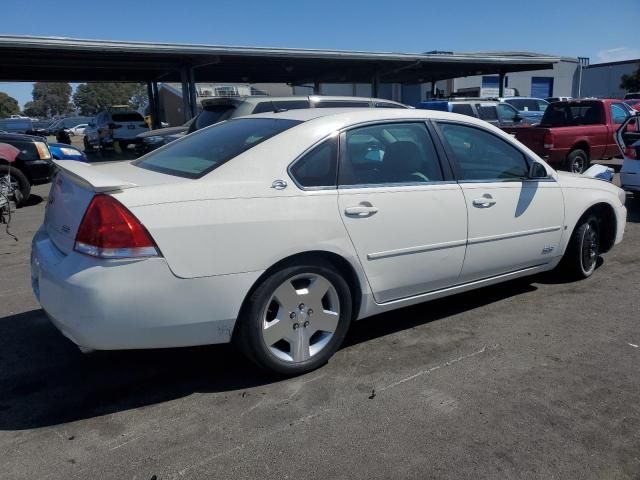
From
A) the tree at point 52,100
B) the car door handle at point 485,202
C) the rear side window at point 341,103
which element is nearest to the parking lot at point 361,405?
the car door handle at point 485,202

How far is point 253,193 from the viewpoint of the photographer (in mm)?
3088

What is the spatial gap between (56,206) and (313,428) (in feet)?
6.60

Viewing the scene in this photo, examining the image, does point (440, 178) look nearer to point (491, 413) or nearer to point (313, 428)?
point (491, 413)

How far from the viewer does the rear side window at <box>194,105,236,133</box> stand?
33.9 feet

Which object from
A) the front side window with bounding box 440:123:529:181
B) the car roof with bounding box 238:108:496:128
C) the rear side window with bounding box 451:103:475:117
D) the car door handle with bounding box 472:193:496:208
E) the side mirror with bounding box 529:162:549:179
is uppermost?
the car roof with bounding box 238:108:496:128

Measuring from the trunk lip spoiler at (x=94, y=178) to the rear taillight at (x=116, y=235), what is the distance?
0.07 meters

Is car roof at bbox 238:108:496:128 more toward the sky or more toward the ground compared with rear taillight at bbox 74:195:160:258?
more toward the sky

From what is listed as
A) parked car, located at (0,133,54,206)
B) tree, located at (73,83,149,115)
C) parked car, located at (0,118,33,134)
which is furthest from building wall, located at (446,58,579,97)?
tree, located at (73,83,149,115)

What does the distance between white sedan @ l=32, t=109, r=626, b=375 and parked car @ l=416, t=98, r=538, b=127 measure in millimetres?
11315

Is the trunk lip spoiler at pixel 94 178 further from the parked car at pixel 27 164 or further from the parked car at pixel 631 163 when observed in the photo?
the parked car at pixel 631 163

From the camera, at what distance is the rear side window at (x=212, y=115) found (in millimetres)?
10328

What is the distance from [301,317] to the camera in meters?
3.31

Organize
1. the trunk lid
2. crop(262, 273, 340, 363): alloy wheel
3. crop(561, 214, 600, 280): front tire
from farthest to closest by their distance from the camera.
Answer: crop(561, 214, 600, 280): front tire, crop(262, 273, 340, 363): alloy wheel, the trunk lid

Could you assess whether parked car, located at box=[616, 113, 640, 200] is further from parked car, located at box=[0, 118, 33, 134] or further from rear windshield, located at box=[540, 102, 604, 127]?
parked car, located at box=[0, 118, 33, 134]
